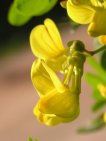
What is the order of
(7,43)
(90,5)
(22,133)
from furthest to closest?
(7,43) → (22,133) → (90,5)

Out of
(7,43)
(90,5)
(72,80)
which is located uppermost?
(90,5)

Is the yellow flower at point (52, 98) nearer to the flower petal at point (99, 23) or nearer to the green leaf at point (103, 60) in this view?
the flower petal at point (99, 23)

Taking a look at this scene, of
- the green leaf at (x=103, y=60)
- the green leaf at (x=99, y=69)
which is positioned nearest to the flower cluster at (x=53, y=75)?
the green leaf at (x=103, y=60)

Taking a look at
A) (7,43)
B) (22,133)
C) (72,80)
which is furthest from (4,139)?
(72,80)

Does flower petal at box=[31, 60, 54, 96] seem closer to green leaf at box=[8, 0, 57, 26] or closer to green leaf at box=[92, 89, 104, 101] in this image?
green leaf at box=[8, 0, 57, 26]

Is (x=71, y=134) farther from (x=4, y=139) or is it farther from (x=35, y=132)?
(x=4, y=139)

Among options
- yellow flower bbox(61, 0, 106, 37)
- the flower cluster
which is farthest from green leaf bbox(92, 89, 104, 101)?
yellow flower bbox(61, 0, 106, 37)

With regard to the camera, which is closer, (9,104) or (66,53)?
(66,53)
